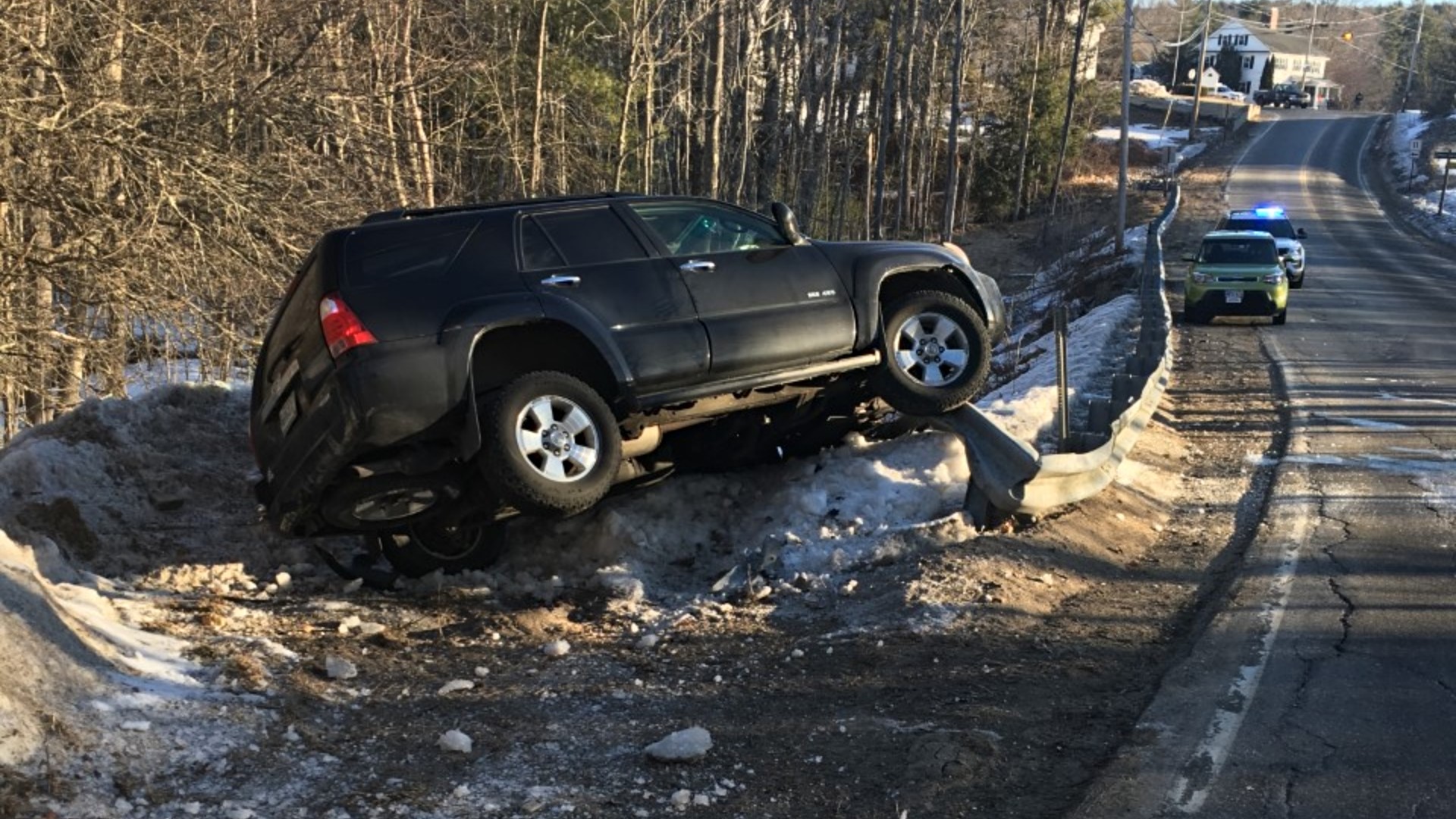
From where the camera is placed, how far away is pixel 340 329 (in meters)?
6.05

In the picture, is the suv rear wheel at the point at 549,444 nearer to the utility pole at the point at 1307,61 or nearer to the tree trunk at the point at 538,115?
the tree trunk at the point at 538,115

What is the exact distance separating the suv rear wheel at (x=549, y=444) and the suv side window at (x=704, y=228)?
1209mm

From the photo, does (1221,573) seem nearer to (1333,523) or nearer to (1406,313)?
(1333,523)

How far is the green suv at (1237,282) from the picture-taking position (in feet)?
72.0

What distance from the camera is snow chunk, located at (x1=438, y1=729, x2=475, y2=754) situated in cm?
464

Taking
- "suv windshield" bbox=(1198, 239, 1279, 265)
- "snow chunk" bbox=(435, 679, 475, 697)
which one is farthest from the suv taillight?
"suv windshield" bbox=(1198, 239, 1279, 265)

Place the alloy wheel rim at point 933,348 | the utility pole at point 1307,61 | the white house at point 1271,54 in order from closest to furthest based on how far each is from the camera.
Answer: the alloy wheel rim at point 933,348 < the utility pole at point 1307,61 < the white house at point 1271,54

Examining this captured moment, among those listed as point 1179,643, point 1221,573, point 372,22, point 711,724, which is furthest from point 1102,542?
point 372,22

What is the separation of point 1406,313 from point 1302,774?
876 inches

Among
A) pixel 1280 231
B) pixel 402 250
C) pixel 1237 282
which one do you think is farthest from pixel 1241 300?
pixel 402 250

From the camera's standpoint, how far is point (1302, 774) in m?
4.57

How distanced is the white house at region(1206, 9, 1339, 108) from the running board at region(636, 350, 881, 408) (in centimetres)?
13556

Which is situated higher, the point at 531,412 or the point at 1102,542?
the point at 531,412

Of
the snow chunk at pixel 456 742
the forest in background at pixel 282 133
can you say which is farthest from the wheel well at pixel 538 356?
the forest in background at pixel 282 133
